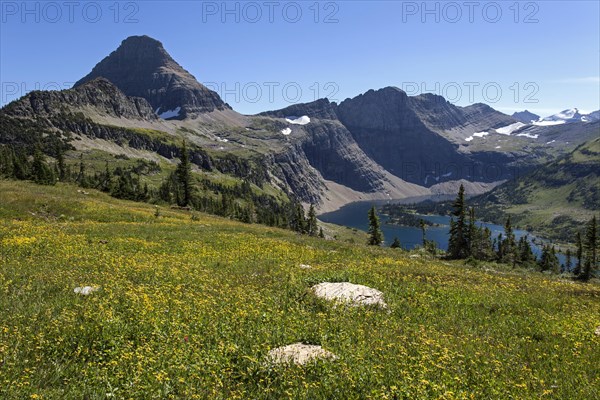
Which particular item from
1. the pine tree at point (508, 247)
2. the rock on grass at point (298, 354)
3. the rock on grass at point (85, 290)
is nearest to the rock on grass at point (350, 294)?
the rock on grass at point (298, 354)

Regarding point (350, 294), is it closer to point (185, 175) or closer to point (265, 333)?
point (265, 333)

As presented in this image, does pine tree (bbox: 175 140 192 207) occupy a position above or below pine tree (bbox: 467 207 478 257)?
above

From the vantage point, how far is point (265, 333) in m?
10.3

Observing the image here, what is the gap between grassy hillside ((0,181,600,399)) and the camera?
781cm

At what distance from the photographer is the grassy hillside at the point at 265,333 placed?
25.6 ft

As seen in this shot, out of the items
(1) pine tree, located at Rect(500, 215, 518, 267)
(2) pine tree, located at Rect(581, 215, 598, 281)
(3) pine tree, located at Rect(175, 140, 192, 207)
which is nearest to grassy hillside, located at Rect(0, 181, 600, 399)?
(3) pine tree, located at Rect(175, 140, 192, 207)

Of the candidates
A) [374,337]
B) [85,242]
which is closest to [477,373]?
[374,337]

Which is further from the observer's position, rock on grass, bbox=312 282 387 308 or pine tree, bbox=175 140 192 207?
pine tree, bbox=175 140 192 207

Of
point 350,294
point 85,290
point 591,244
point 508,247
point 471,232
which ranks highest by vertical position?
point 85,290

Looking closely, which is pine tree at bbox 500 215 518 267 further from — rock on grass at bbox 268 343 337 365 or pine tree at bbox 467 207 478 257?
rock on grass at bbox 268 343 337 365

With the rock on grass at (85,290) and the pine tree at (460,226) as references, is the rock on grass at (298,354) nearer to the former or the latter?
the rock on grass at (85,290)

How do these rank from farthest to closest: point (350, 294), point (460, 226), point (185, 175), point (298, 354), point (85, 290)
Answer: point (185, 175)
point (460, 226)
point (350, 294)
point (85, 290)
point (298, 354)

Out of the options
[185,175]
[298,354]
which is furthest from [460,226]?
[298,354]

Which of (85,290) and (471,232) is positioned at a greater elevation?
(85,290)
